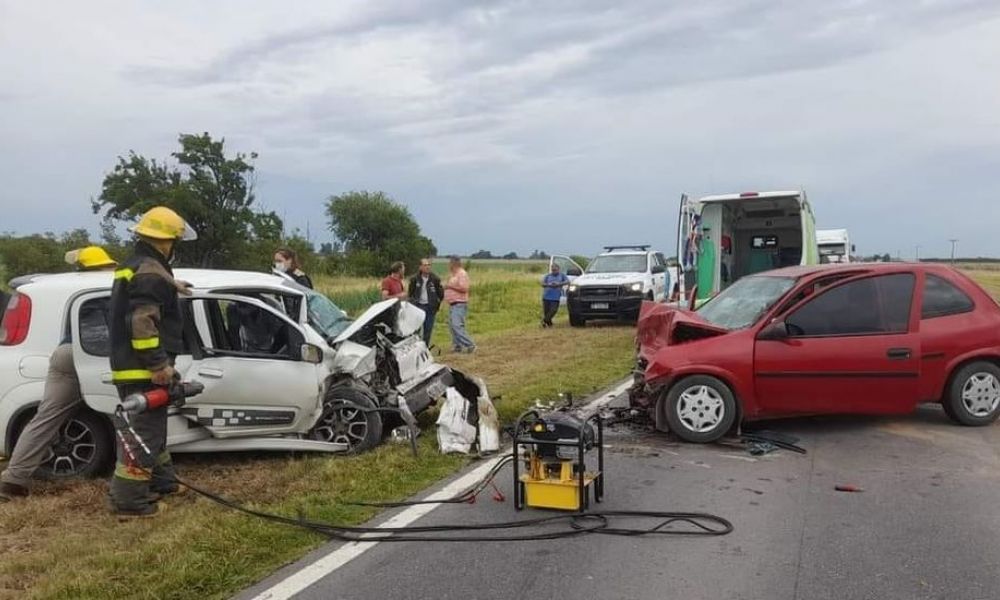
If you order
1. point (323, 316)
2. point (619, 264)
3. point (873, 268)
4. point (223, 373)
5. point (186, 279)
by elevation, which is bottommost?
point (223, 373)

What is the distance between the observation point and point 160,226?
5.25 meters

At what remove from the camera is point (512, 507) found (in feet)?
17.3

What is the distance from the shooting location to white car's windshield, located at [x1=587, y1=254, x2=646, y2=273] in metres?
19.8

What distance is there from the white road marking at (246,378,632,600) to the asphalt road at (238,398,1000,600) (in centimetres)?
6

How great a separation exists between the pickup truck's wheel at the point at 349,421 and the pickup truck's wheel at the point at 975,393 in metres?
5.12

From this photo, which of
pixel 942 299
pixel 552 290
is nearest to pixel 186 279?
pixel 942 299

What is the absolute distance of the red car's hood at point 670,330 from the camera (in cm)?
725

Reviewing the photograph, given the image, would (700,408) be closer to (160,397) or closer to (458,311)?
(160,397)

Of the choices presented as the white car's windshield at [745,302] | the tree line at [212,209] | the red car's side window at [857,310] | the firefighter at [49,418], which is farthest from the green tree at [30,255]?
the red car's side window at [857,310]

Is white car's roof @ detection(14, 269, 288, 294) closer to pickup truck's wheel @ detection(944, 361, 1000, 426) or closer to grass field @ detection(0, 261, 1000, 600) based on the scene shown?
grass field @ detection(0, 261, 1000, 600)

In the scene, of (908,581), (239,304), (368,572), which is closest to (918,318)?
(908,581)

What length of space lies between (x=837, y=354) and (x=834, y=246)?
2035 centimetres

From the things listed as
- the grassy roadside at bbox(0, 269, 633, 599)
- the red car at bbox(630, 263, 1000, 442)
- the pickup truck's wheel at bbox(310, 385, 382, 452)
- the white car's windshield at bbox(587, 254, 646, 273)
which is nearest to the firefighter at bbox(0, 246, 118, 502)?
the grassy roadside at bbox(0, 269, 633, 599)

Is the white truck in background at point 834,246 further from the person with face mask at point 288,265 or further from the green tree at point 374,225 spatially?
the green tree at point 374,225
